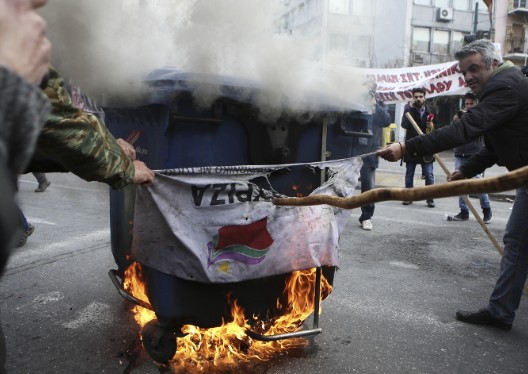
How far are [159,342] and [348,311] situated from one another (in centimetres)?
166

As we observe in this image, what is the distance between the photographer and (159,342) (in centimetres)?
242

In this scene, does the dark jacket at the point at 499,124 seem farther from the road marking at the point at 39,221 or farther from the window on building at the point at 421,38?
the window on building at the point at 421,38

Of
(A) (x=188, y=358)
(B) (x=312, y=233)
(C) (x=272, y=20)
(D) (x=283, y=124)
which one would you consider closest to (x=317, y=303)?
(B) (x=312, y=233)

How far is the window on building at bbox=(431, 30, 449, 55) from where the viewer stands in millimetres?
30562

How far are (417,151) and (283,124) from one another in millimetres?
1174

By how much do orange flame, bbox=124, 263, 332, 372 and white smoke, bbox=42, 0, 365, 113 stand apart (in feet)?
3.70

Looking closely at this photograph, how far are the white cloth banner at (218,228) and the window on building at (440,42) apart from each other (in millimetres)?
31624

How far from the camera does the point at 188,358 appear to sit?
105 inches

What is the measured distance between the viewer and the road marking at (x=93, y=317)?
10.4 feet

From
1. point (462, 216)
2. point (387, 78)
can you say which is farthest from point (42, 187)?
point (387, 78)

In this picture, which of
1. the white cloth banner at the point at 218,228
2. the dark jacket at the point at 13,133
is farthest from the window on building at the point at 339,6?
the dark jacket at the point at 13,133

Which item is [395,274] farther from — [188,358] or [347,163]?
[188,358]

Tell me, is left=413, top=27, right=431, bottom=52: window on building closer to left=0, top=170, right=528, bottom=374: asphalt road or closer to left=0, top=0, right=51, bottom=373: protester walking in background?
left=0, top=170, right=528, bottom=374: asphalt road

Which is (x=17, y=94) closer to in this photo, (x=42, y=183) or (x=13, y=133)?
(x=13, y=133)
